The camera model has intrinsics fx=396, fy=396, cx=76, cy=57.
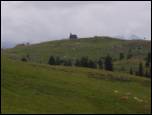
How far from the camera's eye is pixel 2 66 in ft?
226

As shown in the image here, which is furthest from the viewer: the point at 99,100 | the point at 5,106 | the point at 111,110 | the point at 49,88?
the point at 49,88

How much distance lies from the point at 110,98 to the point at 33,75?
15.9 m

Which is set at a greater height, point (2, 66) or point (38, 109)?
point (2, 66)

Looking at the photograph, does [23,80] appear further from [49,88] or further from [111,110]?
[111,110]

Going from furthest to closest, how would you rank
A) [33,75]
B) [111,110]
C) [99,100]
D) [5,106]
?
[33,75] → [99,100] → [111,110] → [5,106]

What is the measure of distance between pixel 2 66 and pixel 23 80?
31.1 ft

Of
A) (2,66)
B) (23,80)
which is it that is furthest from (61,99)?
(2,66)

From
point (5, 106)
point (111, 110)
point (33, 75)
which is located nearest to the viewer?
point (5, 106)

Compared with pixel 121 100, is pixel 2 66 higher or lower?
higher

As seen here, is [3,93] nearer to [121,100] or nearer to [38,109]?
[38,109]

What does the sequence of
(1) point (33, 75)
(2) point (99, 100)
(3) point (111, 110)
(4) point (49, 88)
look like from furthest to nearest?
(1) point (33, 75), (4) point (49, 88), (2) point (99, 100), (3) point (111, 110)

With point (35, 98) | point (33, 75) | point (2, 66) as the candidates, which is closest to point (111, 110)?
point (35, 98)

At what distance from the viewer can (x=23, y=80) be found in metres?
60.8

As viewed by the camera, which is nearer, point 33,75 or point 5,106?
point 5,106
